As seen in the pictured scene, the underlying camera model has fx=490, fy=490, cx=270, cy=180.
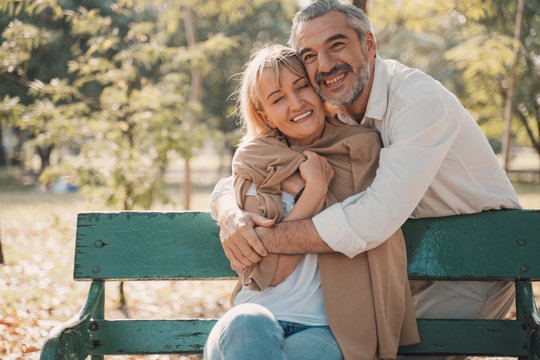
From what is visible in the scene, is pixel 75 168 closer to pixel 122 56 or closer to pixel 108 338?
pixel 122 56

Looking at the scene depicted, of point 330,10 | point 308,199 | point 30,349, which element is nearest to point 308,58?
point 330,10

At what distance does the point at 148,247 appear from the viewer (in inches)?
109

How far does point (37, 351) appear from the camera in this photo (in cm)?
389

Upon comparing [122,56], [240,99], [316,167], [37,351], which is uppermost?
[122,56]

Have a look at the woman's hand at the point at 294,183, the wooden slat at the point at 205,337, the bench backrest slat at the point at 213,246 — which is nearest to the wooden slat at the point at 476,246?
the bench backrest slat at the point at 213,246

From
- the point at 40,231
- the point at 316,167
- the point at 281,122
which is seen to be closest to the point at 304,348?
the point at 316,167

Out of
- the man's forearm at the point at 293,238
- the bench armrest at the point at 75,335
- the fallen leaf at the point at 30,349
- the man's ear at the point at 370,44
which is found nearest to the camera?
the bench armrest at the point at 75,335

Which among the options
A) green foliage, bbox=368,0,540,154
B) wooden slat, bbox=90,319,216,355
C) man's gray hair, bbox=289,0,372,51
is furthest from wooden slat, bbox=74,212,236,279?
green foliage, bbox=368,0,540,154

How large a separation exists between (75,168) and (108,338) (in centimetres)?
286

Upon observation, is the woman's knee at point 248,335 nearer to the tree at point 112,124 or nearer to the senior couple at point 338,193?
the senior couple at point 338,193

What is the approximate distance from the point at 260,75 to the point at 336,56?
19.1 inches

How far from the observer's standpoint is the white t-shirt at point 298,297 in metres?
2.30

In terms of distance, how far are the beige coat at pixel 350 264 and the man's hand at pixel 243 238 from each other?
0.05 m

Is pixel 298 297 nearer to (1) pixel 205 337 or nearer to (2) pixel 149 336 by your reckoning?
(1) pixel 205 337
